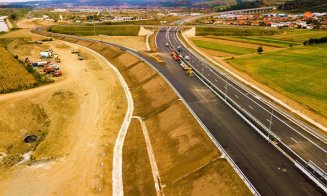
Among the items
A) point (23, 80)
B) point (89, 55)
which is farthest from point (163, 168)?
point (89, 55)

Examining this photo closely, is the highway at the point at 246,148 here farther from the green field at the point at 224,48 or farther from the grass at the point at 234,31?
the grass at the point at 234,31

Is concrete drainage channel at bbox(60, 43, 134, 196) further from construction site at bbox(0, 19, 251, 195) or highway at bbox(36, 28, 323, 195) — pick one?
highway at bbox(36, 28, 323, 195)

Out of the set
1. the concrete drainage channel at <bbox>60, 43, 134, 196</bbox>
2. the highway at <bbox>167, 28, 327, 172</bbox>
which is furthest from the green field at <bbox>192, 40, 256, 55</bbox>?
the concrete drainage channel at <bbox>60, 43, 134, 196</bbox>

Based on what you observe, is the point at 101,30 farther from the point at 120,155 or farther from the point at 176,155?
the point at 176,155

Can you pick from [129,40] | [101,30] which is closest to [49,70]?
[129,40]

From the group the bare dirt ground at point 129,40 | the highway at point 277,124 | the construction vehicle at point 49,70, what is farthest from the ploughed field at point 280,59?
the construction vehicle at point 49,70

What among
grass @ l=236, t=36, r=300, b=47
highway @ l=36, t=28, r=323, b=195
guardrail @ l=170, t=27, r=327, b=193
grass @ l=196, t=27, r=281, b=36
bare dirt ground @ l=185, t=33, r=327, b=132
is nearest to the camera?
highway @ l=36, t=28, r=323, b=195

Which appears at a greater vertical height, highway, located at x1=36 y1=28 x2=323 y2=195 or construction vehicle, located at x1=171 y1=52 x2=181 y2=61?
construction vehicle, located at x1=171 y1=52 x2=181 y2=61
